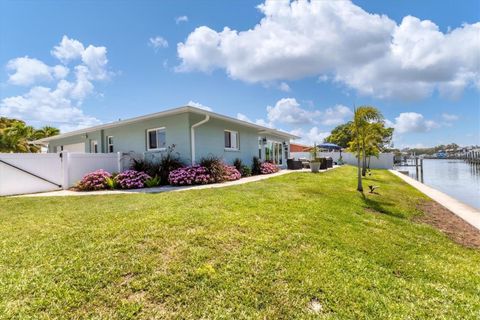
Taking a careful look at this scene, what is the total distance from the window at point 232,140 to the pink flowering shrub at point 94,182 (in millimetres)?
6657

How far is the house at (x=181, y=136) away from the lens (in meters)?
12.4

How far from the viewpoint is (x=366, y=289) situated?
10.2 ft

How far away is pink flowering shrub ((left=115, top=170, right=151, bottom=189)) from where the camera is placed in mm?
11086

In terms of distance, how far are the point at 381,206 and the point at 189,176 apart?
733 cm

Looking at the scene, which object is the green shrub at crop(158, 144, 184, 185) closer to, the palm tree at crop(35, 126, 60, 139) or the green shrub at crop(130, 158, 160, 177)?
the green shrub at crop(130, 158, 160, 177)

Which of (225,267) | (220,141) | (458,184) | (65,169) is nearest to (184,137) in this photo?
(220,141)

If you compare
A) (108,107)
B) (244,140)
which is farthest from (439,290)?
(108,107)

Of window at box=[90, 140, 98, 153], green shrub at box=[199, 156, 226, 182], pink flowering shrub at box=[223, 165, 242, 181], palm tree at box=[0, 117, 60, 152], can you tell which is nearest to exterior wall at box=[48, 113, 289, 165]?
window at box=[90, 140, 98, 153]

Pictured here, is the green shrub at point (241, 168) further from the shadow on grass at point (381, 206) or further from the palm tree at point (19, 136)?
the palm tree at point (19, 136)

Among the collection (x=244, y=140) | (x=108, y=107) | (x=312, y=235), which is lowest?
(x=312, y=235)

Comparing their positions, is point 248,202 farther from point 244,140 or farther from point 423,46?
point 423,46

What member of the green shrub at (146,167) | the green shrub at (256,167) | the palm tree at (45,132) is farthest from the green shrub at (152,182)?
the palm tree at (45,132)

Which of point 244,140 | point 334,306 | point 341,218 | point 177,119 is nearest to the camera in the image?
point 334,306

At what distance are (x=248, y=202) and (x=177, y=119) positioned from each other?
7503 mm
